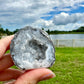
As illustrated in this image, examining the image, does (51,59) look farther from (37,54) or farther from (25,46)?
(25,46)

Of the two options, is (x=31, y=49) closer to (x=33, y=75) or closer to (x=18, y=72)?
(x=33, y=75)

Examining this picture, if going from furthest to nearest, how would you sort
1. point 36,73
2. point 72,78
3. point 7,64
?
point 72,78 → point 7,64 → point 36,73

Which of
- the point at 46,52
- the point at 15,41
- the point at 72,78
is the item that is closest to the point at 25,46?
the point at 15,41

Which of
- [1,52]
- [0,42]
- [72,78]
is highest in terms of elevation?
[0,42]

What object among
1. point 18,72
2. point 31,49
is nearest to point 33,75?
point 31,49

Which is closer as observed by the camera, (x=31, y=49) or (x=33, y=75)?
(x=33, y=75)

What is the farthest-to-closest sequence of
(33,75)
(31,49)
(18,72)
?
(18,72), (31,49), (33,75)

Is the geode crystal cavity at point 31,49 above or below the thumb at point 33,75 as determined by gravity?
above

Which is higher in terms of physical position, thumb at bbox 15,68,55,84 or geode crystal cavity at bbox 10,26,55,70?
geode crystal cavity at bbox 10,26,55,70
